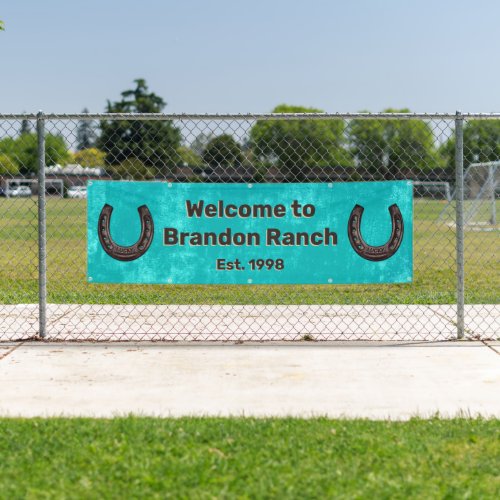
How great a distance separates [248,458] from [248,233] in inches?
132

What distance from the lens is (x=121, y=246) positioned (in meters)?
7.18

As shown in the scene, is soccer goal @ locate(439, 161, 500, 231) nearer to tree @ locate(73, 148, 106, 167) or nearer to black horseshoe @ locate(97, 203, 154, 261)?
tree @ locate(73, 148, 106, 167)

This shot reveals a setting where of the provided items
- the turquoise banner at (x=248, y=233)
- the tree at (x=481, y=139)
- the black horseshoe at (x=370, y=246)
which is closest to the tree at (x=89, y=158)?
the turquoise banner at (x=248, y=233)

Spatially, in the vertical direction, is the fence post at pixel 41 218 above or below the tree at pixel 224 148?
below

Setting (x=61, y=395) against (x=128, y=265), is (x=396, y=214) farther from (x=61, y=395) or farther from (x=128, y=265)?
(x=61, y=395)

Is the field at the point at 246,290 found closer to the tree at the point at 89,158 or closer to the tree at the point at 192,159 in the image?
the tree at the point at 89,158

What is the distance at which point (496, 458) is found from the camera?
4.08m

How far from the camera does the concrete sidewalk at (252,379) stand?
5.08 metres

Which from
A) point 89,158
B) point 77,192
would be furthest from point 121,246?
point 89,158

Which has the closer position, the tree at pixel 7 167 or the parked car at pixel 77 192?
the parked car at pixel 77 192

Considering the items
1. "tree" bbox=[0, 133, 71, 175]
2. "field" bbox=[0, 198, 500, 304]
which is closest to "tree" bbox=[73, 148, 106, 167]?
"tree" bbox=[0, 133, 71, 175]

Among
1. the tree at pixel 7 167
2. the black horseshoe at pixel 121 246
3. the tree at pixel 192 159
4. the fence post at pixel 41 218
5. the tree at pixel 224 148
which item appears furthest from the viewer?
the tree at pixel 192 159

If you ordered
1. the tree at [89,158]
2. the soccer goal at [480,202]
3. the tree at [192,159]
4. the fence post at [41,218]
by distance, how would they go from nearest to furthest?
the fence post at [41,218] < the tree at [89,158] < the tree at [192,159] < the soccer goal at [480,202]

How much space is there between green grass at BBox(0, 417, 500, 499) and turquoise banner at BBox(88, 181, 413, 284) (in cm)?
263
